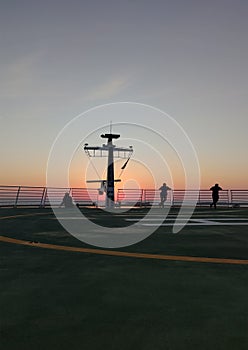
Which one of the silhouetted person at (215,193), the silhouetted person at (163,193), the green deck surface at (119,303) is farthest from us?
the silhouetted person at (163,193)

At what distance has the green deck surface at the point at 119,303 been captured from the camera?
96.3 inches

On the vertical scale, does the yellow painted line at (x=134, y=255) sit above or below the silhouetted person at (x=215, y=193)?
below

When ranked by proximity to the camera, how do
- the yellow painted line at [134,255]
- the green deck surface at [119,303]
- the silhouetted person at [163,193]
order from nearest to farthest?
the green deck surface at [119,303] < the yellow painted line at [134,255] < the silhouetted person at [163,193]

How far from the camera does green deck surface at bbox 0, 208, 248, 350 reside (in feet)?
8.02

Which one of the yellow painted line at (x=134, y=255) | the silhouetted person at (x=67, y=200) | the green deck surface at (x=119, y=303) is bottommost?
the green deck surface at (x=119, y=303)

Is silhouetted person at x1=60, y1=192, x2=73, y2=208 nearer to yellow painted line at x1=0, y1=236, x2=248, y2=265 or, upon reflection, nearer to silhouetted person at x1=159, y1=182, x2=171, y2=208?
silhouetted person at x1=159, y1=182, x2=171, y2=208

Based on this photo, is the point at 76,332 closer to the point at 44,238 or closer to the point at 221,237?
the point at 44,238

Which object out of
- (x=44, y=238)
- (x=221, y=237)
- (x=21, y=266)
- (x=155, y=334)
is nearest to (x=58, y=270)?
(x=21, y=266)

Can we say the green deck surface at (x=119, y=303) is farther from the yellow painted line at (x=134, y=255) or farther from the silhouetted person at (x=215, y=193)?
the silhouetted person at (x=215, y=193)

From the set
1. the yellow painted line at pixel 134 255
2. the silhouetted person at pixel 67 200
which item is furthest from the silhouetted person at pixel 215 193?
the yellow painted line at pixel 134 255

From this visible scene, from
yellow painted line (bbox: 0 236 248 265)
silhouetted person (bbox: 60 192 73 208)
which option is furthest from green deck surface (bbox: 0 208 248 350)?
silhouetted person (bbox: 60 192 73 208)

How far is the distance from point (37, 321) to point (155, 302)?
1.18 metres

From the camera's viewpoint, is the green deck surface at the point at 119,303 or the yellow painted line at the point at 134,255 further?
the yellow painted line at the point at 134,255

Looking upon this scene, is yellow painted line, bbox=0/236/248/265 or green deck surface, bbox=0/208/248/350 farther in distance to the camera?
yellow painted line, bbox=0/236/248/265
